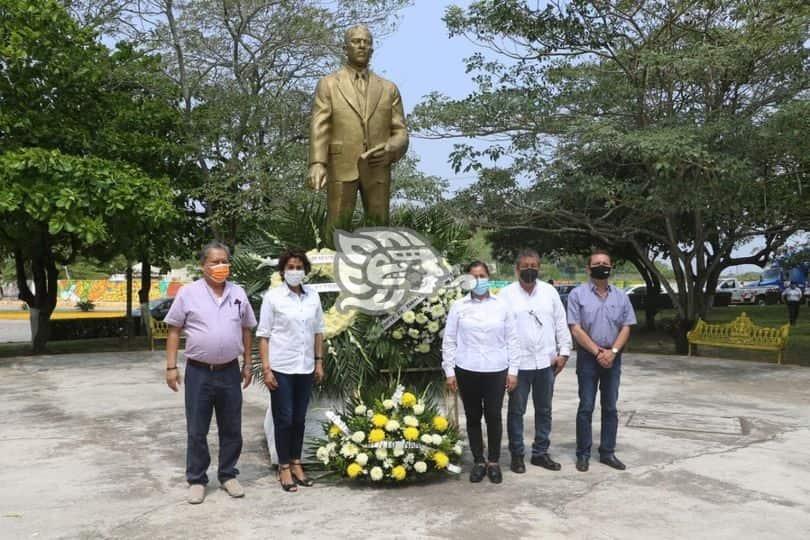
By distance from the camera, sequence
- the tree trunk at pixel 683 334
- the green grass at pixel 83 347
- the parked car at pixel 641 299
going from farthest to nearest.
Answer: the parked car at pixel 641 299 → the green grass at pixel 83 347 → the tree trunk at pixel 683 334

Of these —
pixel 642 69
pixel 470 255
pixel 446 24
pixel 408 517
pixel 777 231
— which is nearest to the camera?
pixel 408 517

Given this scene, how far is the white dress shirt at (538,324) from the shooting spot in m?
5.54

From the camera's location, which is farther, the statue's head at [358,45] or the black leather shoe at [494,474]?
the statue's head at [358,45]

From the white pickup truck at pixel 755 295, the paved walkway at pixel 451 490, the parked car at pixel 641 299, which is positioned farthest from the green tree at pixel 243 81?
the white pickup truck at pixel 755 295

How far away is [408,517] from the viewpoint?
4602 mm

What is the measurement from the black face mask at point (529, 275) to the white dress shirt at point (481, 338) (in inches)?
15.3

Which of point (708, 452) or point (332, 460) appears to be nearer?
point (332, 460)

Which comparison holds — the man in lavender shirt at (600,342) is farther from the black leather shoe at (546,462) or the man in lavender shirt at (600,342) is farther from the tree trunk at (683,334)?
the tree trunk at (683,334)

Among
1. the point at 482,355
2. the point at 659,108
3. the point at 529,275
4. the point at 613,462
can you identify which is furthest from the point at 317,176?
the point at 659,108

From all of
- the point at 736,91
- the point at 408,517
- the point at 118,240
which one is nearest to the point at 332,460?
the point at 408,517

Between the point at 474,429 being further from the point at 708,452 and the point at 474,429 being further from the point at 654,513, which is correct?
the point at 708,452

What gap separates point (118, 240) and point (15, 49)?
3.53m

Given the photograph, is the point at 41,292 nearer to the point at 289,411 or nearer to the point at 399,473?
the point at 289,411

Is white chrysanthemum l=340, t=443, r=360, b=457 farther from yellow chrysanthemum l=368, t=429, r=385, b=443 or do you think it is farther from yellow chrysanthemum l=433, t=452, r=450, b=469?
yellow chrysanthemum l=433, t=452, r=450, b=469
